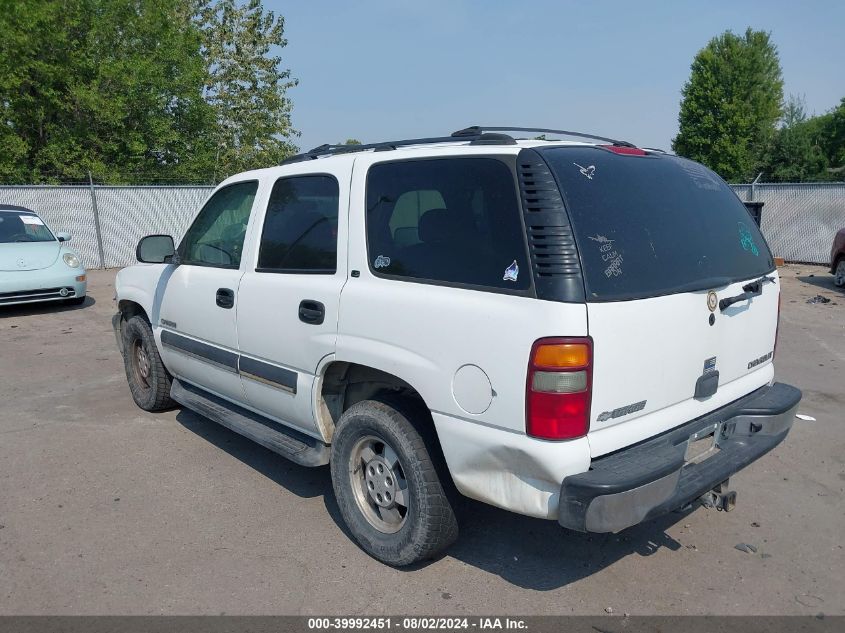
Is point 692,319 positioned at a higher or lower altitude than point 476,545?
higher

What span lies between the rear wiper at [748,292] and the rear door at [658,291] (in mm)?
15

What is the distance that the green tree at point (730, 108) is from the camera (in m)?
46.4

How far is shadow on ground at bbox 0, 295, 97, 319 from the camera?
1073 centimetres

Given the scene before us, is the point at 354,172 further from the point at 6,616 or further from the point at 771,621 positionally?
the point at 771,621

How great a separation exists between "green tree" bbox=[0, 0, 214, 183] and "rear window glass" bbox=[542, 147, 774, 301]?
21.6 metres

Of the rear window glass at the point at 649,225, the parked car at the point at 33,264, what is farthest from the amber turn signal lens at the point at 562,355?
the parked car at the point at 33,264

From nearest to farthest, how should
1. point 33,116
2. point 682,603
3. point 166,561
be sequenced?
point 682,603 < point 166,561 < point 33,116

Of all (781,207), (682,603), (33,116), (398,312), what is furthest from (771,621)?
(33,116)

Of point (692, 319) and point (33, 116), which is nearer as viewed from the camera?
point (692, 319)

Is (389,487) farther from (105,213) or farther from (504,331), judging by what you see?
(105,213)

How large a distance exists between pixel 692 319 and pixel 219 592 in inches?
98.2

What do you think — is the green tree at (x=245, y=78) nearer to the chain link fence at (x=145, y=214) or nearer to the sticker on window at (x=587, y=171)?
the chain link fence at (x=145, y=214)

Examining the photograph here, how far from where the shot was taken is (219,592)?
328 centimetres

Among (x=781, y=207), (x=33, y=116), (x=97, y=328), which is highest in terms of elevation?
(x=33, y=116)
